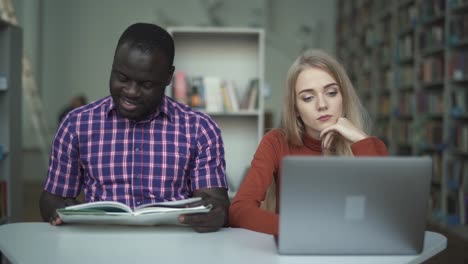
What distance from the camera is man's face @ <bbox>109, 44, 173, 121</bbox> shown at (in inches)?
60.1

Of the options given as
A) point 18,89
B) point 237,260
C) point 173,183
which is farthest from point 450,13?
point 237,260

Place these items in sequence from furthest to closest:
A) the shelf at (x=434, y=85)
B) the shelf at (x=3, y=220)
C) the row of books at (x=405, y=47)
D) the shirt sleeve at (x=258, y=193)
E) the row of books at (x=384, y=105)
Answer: the row of books at (x=384, y=105)
the row of books at (x=405, y=47)
the shelf at (x=434, y=85)
the shelf at (x=3, y=220)
the shirt sleeve at (x=258, y=193)

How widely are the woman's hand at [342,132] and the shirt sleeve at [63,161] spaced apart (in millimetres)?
731

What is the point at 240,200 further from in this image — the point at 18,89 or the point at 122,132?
the point at 18,89

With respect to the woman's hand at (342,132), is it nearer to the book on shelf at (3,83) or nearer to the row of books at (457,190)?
the book on shelf at (3,83)

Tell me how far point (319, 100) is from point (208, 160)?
372mm

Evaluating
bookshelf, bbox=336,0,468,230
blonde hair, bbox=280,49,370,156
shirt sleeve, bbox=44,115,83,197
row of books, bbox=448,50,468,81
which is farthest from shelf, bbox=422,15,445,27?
shirt sleeve, bbox=44,115,83,197

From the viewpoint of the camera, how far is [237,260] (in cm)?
110

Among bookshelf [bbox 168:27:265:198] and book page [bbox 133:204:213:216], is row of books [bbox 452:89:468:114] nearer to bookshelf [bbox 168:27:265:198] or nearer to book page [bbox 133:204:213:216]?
bookshelf [bbox 168:27:265:198]

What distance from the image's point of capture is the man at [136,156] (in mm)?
1687

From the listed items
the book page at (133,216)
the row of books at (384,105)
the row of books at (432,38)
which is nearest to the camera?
the book page at (133,216)

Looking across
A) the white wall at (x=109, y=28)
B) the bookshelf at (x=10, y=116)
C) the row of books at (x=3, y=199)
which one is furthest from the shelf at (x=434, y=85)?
the row of books at (x=3, y=199)

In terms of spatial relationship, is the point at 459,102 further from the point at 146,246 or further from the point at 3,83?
the point at 146,246

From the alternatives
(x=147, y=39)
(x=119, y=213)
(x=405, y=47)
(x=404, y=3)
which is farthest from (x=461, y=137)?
(x=119, y=213)
